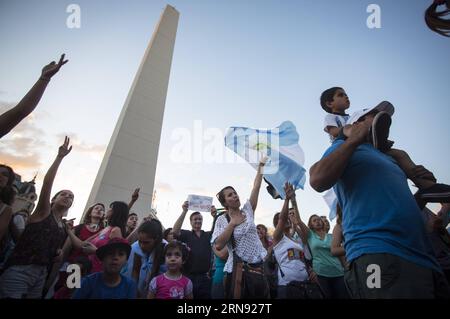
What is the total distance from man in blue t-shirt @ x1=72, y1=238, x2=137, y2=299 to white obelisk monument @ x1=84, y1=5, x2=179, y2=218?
5.66m

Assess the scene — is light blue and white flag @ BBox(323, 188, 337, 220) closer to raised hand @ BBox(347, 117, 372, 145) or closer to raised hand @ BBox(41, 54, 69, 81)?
raised hand @ BBox(347, 117, 372, 145)

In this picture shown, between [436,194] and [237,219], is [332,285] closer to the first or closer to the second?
[237,219]

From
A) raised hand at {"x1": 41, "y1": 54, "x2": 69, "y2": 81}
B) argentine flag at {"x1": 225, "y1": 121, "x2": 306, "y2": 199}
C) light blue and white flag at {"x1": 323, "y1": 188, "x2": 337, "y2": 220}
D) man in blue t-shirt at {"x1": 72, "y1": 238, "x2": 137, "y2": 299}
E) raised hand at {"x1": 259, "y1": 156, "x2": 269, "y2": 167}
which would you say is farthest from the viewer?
light blue and white flag at {"x1": 323, "y1": 188, "x2": 337, "y2": 220}

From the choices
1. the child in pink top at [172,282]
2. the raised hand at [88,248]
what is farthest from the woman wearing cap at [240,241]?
the raised hand at [88,248]

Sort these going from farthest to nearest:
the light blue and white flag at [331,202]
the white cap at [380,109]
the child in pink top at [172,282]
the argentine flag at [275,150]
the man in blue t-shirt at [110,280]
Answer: the light blue and white flag at [331,202]
the argentine flag at [275,150]
the child in pink top at [172,282]
the man in blue t-shirt at [110,280]
the white cap at [380,109]

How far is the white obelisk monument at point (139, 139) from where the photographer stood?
837cm

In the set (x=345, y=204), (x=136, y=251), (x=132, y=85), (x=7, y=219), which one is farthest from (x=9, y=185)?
(x=132, y=85)

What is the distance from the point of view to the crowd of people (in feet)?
3.46

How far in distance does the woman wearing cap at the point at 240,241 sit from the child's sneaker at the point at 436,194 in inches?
64.0

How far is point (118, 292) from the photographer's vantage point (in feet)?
7.93

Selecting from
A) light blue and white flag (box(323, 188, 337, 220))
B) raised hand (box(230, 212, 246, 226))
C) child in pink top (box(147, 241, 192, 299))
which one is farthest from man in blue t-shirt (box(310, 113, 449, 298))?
light blue and white flag (box(323, 188, 337, 220))

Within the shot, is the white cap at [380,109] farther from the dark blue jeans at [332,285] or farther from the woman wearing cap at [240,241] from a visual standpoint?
the dark blue jeans at [332,285]

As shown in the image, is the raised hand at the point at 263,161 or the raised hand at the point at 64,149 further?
the raised hand at the point at 263,161

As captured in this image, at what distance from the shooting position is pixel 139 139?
9.67 meters
